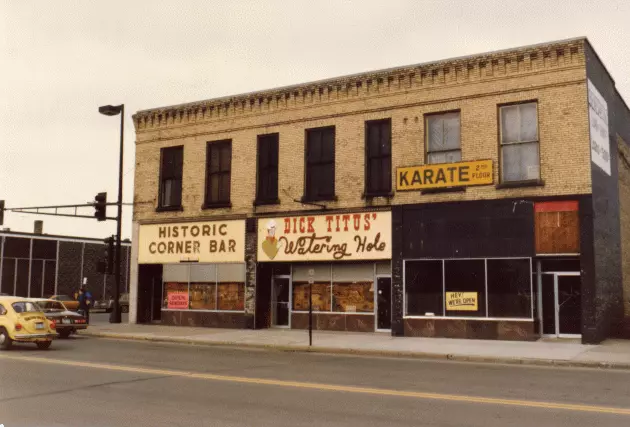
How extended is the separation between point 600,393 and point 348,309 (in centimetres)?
1491

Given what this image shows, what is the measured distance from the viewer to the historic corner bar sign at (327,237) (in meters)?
24.3

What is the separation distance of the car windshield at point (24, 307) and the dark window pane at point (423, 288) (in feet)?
42.3

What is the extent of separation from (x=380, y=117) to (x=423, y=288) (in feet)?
23.0

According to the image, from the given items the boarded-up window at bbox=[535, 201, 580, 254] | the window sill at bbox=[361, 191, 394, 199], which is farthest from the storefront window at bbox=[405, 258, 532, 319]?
the window sill at bbox=[361, 191, 394, 199]

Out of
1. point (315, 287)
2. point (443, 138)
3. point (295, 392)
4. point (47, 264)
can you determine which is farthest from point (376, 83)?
point (47, 264)

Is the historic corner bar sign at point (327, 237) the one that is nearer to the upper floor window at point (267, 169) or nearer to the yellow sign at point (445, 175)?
the upper floor window at point (267, 169)

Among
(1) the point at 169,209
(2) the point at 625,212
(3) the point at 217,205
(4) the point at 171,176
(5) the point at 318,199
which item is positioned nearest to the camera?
(5) the point at 318,199

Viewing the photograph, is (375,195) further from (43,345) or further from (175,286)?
(43,345)

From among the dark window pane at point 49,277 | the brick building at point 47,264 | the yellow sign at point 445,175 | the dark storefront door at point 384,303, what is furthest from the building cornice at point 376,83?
the dark window pane at point 49,277

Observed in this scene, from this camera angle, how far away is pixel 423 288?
23172mm

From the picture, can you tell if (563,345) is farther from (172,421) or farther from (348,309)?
(172,421)

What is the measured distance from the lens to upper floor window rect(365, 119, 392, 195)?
80.7 ft

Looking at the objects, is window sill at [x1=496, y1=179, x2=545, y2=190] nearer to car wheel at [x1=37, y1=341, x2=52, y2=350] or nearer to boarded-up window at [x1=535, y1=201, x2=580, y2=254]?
boarded-up window at [x1=535, y1=201, x2=580, y2=254]

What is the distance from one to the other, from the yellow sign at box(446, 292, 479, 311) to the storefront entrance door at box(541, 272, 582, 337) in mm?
2375
